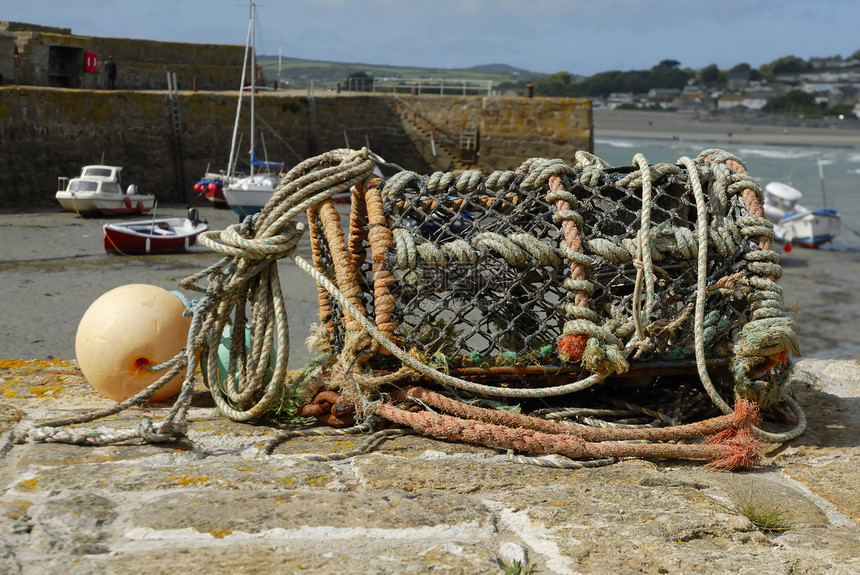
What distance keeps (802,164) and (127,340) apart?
180ft

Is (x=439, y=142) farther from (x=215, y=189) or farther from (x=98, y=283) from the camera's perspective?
(x=98, y=283)

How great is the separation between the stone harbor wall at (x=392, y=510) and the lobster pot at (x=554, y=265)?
494 millimetres

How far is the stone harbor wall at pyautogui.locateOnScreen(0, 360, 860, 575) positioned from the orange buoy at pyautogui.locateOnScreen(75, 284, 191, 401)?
209 mm

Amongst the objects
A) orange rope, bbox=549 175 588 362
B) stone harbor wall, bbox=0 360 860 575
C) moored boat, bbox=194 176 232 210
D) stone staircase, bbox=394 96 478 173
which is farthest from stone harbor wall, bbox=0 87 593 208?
orange rope, bbox=549 175 588 362

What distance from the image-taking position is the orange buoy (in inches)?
145

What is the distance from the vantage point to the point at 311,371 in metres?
3.77

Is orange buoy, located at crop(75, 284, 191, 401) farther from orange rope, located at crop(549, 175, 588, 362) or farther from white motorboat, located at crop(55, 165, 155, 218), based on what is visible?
white motorboat, located at crop(55, 165, 155, 218)

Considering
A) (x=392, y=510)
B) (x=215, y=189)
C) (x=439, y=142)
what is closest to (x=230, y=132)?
(x=215, y=189)

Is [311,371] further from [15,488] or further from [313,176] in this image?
[15,488]

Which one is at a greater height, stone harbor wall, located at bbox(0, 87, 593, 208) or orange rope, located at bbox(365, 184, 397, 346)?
stone harbor wall, located at bbox(0, 87, 593, 208)

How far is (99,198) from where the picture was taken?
21109mm

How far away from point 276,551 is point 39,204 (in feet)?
79.1

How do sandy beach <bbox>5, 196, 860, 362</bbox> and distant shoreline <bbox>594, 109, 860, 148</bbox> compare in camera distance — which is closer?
sandy beach <bbox>5, 196, 860, 362</bbox>

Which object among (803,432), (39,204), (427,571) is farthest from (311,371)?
(39,204)
